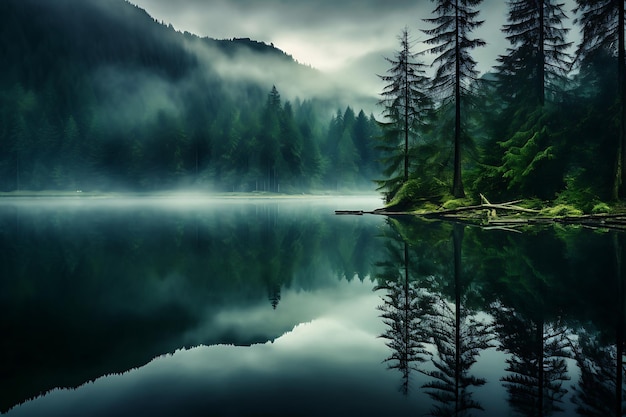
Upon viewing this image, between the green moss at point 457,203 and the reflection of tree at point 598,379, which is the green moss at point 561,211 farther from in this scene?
the reflection of tree at point 598,379

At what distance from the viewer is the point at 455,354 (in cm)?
505

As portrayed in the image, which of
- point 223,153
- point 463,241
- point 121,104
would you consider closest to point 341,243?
point 463,241

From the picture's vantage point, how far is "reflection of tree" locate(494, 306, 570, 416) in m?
3.80

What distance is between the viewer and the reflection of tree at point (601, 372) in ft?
12.1

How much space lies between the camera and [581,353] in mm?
4855

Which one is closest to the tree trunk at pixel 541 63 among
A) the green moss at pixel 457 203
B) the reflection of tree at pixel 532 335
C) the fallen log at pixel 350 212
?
the green moss at pixel 457 203

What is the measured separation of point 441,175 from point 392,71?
10225 millimetres

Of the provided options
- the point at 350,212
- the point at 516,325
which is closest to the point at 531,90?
the point at 350,212

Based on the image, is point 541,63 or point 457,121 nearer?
A: point 541,63

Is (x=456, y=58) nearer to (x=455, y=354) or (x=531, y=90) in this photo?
(x=531, y=90)

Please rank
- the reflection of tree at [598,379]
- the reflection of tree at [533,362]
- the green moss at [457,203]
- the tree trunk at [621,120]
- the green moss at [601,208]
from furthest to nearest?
1. the green moss at [457,203]
2. the tree trunk at [621,120]
3. the green moss at [601,208]
4. the reflection of tree at [533,362]
5. the reflection of tree at [598,379]

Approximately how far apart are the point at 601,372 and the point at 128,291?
27.3ft

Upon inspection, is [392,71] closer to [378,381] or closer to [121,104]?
[378,381]

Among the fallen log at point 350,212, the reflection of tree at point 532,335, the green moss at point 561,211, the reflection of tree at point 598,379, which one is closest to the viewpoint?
the reflection of tree at point 598,379
